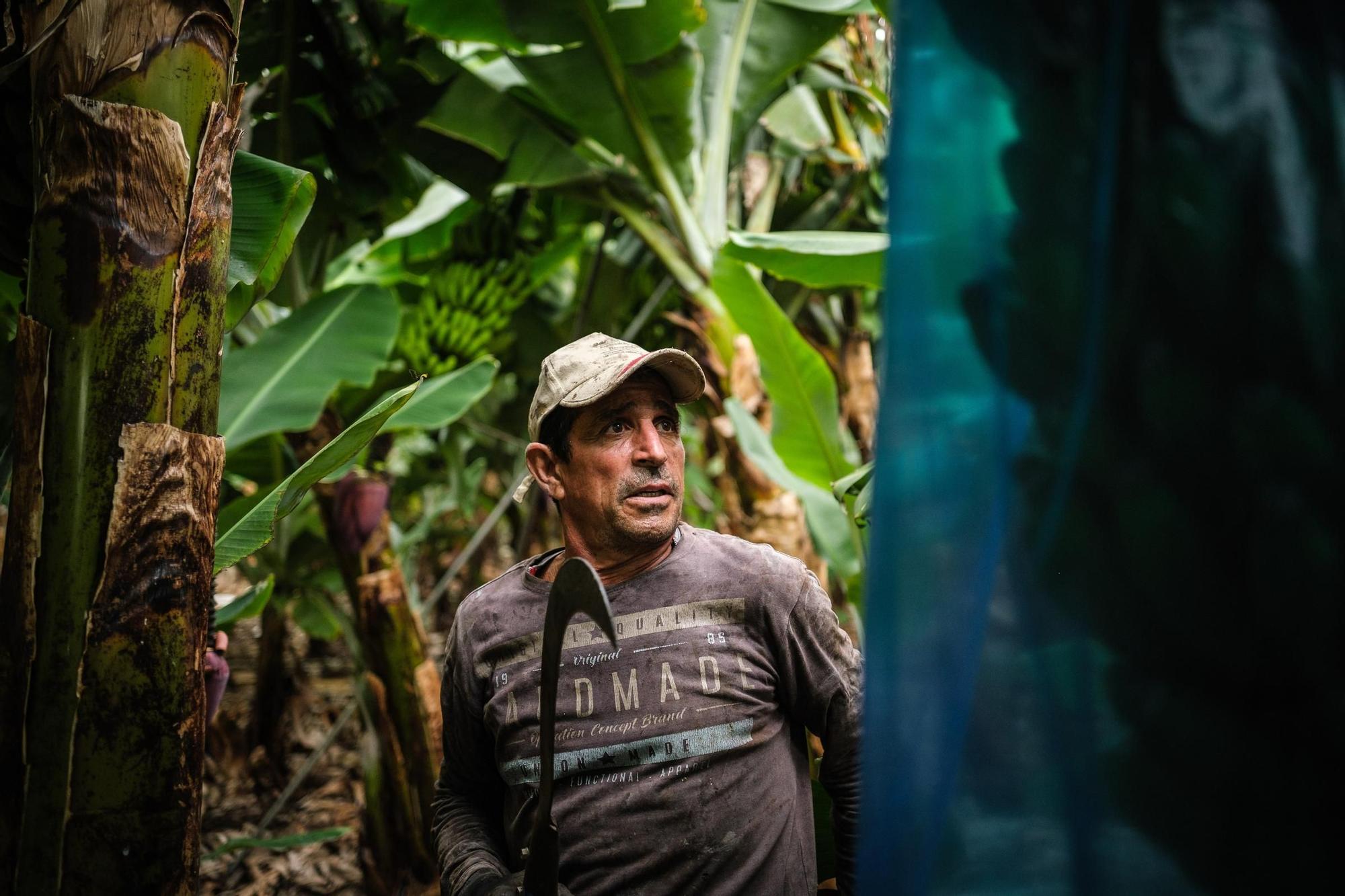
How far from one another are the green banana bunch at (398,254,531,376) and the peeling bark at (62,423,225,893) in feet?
7.64

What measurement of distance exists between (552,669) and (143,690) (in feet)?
1.90

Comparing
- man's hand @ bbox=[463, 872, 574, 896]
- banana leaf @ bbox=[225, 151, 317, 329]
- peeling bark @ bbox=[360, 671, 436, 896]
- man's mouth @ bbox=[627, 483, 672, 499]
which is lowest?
peeling bark @ bbox=[360, 671, 436, 896]

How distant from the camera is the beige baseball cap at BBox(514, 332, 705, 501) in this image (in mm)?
1546

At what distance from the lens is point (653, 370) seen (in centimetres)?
163

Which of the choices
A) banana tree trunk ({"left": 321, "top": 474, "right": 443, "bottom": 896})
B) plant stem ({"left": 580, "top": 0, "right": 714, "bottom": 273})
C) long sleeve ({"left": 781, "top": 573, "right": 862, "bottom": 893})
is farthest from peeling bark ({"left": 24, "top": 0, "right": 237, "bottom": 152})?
plant stem ({"left": 580, "top": 0, "right": 714, "bottom": 273})

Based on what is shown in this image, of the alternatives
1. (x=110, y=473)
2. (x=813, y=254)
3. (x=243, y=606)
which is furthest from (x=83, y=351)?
(x=813, y=254)

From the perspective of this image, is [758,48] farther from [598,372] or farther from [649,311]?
[598,372]

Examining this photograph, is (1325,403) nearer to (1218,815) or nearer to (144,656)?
(1218,815)

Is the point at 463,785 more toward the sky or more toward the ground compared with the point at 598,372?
→ more toward the ground

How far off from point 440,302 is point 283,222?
1832 millimetres

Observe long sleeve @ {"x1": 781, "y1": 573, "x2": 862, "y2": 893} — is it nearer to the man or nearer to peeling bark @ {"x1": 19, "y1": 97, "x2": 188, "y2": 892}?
the man

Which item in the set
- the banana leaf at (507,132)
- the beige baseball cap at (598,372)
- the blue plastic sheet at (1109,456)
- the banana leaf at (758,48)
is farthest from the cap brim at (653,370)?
the banana leaf at (758,48)

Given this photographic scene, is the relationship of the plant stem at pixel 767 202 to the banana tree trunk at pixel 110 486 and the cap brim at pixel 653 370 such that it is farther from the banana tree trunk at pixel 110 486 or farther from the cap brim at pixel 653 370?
the banana tree trunk at pixel 110 486

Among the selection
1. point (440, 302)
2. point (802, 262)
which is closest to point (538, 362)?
point (440, 302)
